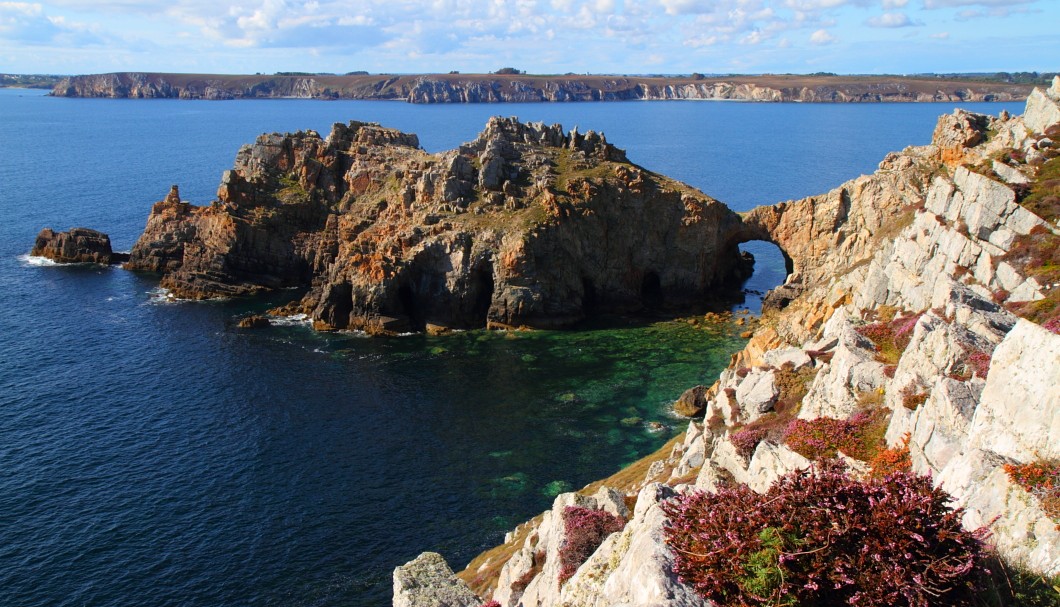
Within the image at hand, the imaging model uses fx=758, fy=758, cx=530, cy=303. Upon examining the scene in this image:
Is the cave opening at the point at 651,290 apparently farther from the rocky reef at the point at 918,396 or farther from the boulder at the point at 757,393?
the boulder at the point at 757,393

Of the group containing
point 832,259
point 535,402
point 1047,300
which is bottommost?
point 535,402

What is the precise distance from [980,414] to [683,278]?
2984 inches

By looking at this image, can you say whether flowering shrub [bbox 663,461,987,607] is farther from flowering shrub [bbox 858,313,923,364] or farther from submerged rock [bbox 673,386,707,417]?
submerged rock [bbox 673,386,707,417]

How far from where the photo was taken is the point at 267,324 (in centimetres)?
8694

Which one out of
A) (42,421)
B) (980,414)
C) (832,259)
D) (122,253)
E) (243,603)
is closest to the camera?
(980,414)

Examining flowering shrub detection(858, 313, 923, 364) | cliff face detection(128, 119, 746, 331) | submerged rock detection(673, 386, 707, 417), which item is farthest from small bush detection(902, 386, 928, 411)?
cliff face detection(128, 119, 746, 331)

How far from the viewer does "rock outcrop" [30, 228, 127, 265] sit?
111125mm

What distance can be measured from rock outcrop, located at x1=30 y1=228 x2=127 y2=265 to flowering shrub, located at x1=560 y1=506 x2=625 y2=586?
108 m

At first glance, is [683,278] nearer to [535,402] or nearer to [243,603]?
[535,402]

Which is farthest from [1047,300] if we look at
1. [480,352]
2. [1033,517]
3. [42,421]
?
[42,421]

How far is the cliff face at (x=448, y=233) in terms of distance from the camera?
87438mm

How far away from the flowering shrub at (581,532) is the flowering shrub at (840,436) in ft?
22.1

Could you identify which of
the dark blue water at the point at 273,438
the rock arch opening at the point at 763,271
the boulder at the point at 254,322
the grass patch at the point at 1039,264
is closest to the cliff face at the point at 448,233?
the rock arch opening at the point at 763,271

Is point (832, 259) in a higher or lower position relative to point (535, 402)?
higher
